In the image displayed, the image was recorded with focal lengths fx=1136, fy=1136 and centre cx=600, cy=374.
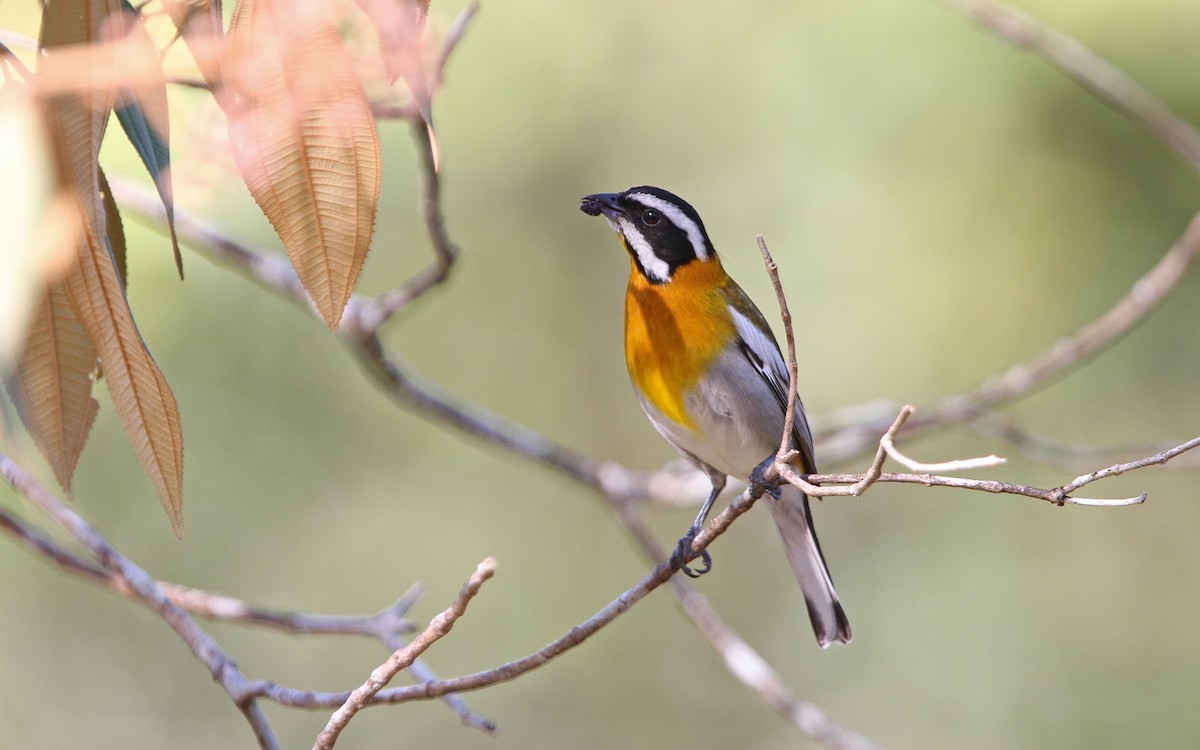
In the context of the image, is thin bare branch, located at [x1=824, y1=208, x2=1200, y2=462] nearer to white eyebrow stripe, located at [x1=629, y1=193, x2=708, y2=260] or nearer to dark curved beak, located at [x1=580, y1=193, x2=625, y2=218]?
white eyebrow stripe, located at [x1=629, y1=193, x2=708, y2=260]

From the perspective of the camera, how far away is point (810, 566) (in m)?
3.72

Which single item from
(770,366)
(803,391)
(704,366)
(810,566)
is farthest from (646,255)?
(803,391)

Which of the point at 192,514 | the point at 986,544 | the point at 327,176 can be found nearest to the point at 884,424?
the point at 327,176

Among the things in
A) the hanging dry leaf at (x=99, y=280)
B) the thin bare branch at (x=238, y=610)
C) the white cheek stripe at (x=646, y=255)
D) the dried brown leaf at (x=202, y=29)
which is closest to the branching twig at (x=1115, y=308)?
the white cheek stripe at (x=646, y=255)

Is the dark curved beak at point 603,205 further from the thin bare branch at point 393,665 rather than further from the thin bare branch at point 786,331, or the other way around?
the thin bare branch at point 393,665

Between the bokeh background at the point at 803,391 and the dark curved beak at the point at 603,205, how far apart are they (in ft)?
10.9

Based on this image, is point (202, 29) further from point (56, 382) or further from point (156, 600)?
point (156, 600)

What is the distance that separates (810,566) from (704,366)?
2.63ft

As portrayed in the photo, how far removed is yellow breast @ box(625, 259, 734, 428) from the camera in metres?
3.45

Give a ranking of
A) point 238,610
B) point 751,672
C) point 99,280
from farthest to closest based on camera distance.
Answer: point 751,672
point 238,610
point 99,280

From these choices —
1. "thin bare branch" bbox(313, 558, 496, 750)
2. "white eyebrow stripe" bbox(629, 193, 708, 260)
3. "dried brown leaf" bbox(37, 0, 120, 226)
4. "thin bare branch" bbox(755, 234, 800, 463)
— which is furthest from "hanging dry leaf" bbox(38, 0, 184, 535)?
"white eyebrow stripe" bbox(629, 193, 708, 260)

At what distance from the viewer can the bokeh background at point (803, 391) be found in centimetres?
716

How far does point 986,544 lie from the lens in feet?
24.7

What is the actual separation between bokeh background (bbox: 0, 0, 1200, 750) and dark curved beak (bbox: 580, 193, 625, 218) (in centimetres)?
331
